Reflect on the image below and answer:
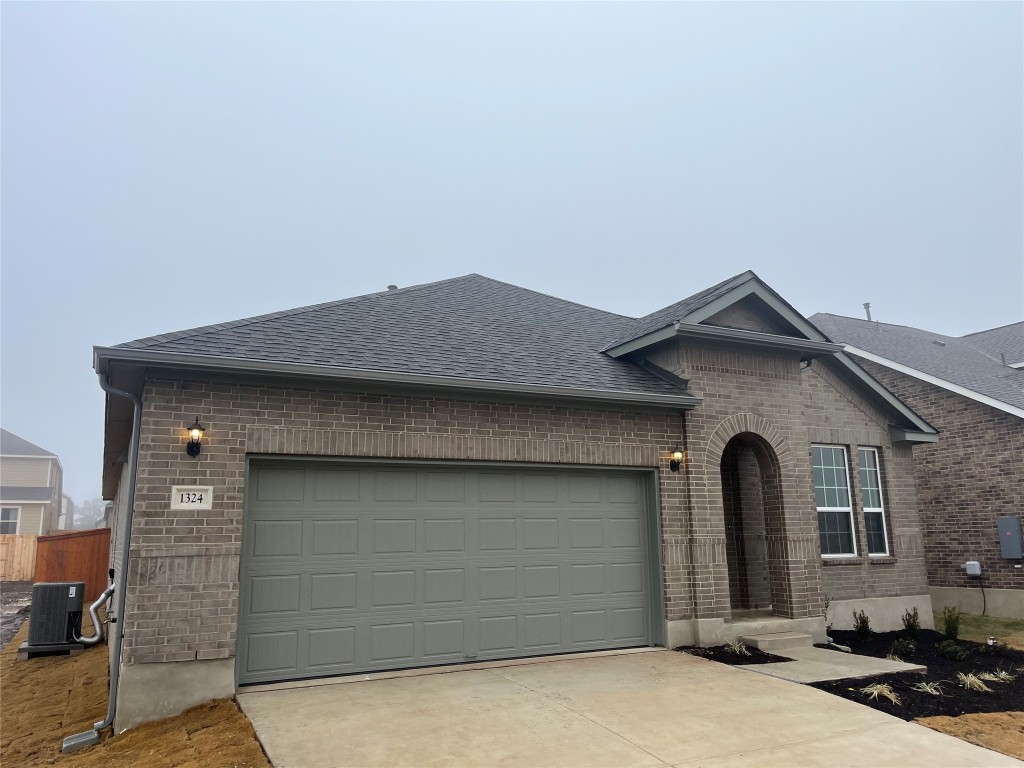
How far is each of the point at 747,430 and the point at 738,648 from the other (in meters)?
3.14

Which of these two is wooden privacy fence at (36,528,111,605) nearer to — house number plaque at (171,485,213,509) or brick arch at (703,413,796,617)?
house number plaque at (171,485,213,509)

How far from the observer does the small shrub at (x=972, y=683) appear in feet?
25.2

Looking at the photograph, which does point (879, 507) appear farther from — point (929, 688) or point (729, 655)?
point (929, 688)

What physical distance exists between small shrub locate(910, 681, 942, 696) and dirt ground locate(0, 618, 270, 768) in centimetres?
665

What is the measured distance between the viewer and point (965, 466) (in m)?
15.4

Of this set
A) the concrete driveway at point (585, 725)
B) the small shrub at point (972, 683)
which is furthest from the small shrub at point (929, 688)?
the concrete driveway at point (585, 725)

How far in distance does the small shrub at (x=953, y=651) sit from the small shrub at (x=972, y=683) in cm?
149

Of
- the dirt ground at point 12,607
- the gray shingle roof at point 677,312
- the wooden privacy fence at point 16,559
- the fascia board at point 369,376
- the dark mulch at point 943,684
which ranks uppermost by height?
the gray shingle roof at point 677,312

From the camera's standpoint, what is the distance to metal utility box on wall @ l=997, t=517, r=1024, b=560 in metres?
13.9

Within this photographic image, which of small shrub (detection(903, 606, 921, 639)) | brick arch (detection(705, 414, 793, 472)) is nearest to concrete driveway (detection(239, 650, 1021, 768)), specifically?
brick arch (detection(705, 414, 793, 472))

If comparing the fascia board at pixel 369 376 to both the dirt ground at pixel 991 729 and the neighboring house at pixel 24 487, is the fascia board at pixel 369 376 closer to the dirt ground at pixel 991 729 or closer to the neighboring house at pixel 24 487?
the dirt ground at pixel 991 729

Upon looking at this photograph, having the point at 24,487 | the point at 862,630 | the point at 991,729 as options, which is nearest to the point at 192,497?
the point at 991,729

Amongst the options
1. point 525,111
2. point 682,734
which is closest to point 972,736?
point 682,734

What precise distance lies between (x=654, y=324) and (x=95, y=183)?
5458 inches
